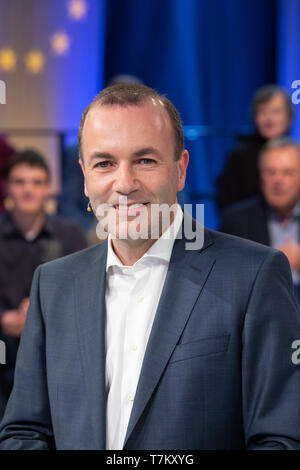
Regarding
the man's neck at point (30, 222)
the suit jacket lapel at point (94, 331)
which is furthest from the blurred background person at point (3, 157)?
the suit jacket lapel at point (94, 331)

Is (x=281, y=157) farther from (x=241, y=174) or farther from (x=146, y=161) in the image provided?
(x=146, y=161)

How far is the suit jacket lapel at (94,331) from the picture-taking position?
1.07 m

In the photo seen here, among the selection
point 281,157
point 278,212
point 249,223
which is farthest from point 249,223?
point 281,157

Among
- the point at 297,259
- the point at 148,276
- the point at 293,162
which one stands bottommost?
the point at 148,276

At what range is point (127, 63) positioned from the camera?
150 inches

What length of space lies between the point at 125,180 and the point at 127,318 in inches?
10.0

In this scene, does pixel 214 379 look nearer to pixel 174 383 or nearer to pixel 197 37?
pixel 174 383

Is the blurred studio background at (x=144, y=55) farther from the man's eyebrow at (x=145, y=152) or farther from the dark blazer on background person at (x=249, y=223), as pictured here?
the man's eyebrow at (x=145, y=152)

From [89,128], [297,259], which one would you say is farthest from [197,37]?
[89,128]

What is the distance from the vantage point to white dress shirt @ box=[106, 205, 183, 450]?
109cm

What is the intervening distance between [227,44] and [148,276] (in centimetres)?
278

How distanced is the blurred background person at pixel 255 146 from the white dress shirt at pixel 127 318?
1.56 meters

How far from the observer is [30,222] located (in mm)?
2797

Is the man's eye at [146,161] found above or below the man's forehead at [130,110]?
below
